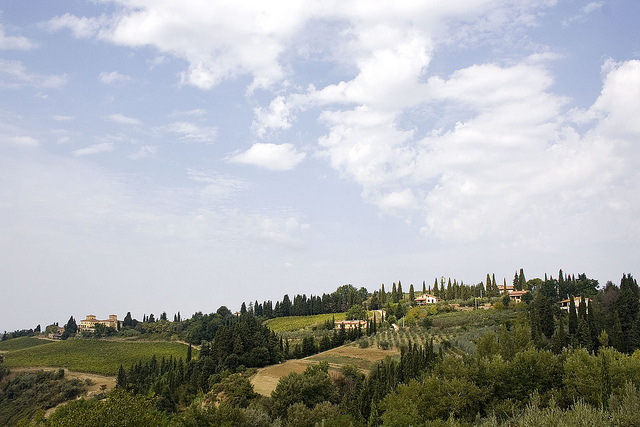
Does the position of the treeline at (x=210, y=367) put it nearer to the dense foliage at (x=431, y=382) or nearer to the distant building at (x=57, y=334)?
the dense foliage at (x=431, y=382)

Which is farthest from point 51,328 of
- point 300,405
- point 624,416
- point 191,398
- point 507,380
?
point 624,416

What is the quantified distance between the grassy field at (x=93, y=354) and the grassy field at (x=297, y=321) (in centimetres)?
2146

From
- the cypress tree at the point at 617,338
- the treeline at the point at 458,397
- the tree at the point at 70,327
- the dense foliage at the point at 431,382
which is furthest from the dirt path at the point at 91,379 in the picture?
the cypress tree at the point at 617,338

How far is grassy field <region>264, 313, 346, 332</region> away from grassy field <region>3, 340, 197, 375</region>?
70.4ft

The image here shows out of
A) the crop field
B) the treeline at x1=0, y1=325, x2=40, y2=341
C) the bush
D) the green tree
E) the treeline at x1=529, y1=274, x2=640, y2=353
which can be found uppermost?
the treeline at x1=529, y1=274, x2=640, y2=353

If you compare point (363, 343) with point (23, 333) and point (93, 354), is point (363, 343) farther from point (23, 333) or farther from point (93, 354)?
point (23, 333)

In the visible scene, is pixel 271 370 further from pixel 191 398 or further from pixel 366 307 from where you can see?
pixel 366 307

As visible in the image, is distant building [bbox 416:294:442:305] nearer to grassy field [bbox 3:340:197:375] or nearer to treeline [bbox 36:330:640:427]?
grassy field [bbox 3:340:197:375]

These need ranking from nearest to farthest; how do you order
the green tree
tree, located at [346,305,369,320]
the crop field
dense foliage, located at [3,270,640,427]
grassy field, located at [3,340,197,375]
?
dense foliage, located at [3,270,640,427] → the green tree → the crop field → grassy field, located at [3,340,197,375] → tree, located at [346,305,369,320]

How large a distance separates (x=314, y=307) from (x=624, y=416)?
10460 centimetres

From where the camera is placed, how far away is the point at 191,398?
176 ft

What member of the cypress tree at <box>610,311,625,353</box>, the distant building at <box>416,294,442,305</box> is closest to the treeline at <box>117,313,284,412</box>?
the cypress tree at <box>610,311,625,353</box>

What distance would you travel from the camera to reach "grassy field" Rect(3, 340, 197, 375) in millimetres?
85250

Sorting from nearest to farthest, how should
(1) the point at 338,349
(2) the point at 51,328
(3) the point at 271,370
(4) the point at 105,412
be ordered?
1. (4) the point at 105,412
2. (3) the point at 271,370
3. (1) the point at 338,349
4. (2) the point at 51,328
